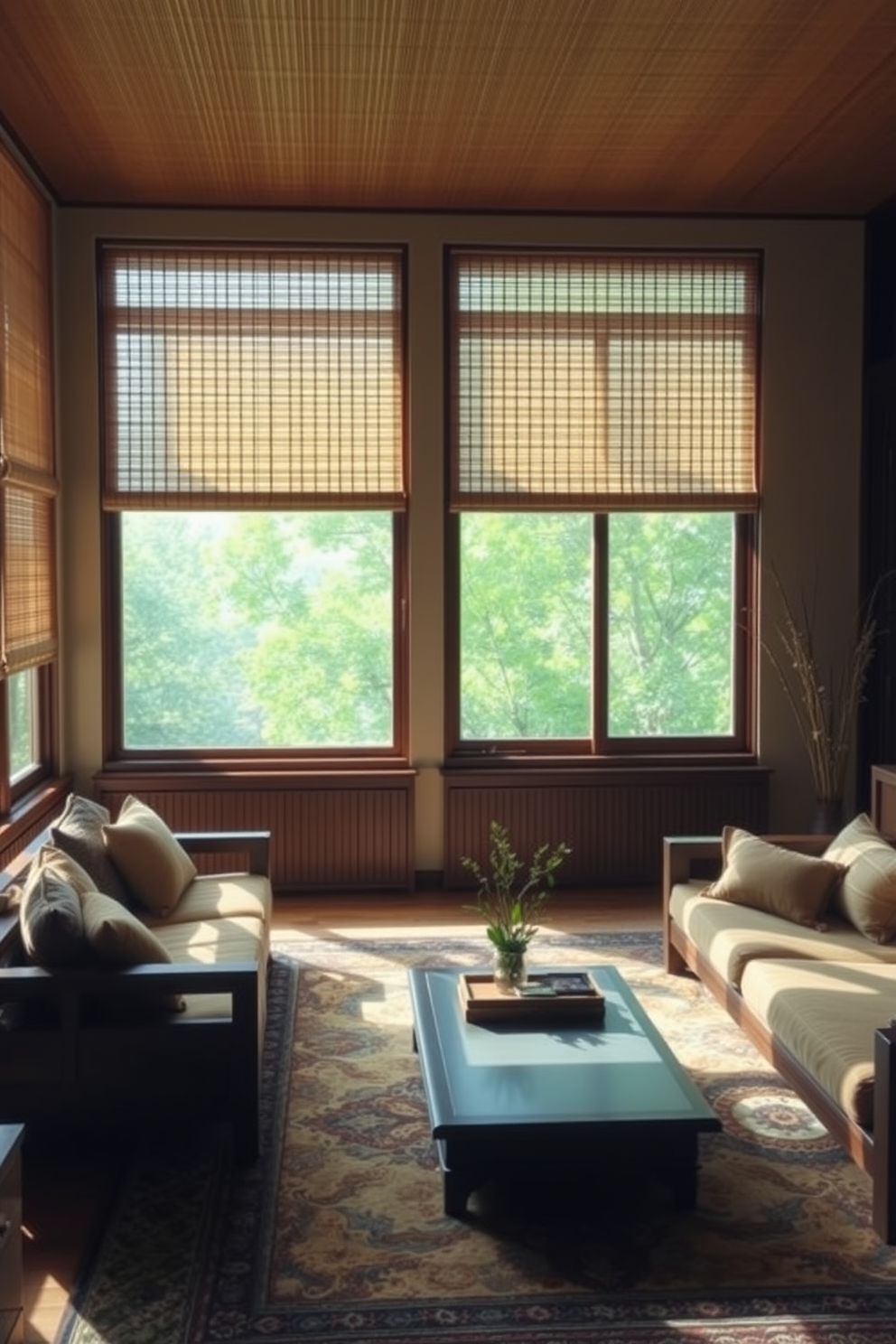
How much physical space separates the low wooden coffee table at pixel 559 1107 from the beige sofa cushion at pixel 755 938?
0.72m

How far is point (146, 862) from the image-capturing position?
491cm

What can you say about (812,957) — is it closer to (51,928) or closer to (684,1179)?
(684,1179)

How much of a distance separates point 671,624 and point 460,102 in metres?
2.95

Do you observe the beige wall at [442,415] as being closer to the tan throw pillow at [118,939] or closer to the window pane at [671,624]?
the window pane at [671,624]

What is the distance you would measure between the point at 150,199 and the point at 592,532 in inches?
108

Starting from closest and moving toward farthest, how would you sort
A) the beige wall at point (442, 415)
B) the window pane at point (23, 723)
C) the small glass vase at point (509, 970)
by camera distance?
the small glass vase at point (509, 970)
the window pane at point (23, 723)
the beige wall at point (442, 415)

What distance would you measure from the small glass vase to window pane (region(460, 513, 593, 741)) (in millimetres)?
3107

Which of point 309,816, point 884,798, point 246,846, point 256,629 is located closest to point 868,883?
point 884,798

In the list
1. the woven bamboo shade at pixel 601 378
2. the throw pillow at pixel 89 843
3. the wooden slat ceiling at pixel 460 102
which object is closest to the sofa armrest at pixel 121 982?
the throw pillow at pixel 89 843

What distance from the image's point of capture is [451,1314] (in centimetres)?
308

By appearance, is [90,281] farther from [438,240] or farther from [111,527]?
[438,240]

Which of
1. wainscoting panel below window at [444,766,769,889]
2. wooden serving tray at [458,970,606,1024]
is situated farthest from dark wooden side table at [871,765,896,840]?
wooden serving tray at [458,970,606,1024]

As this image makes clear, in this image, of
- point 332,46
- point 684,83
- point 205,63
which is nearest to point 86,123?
point 205,63

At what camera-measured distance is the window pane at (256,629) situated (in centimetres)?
715
